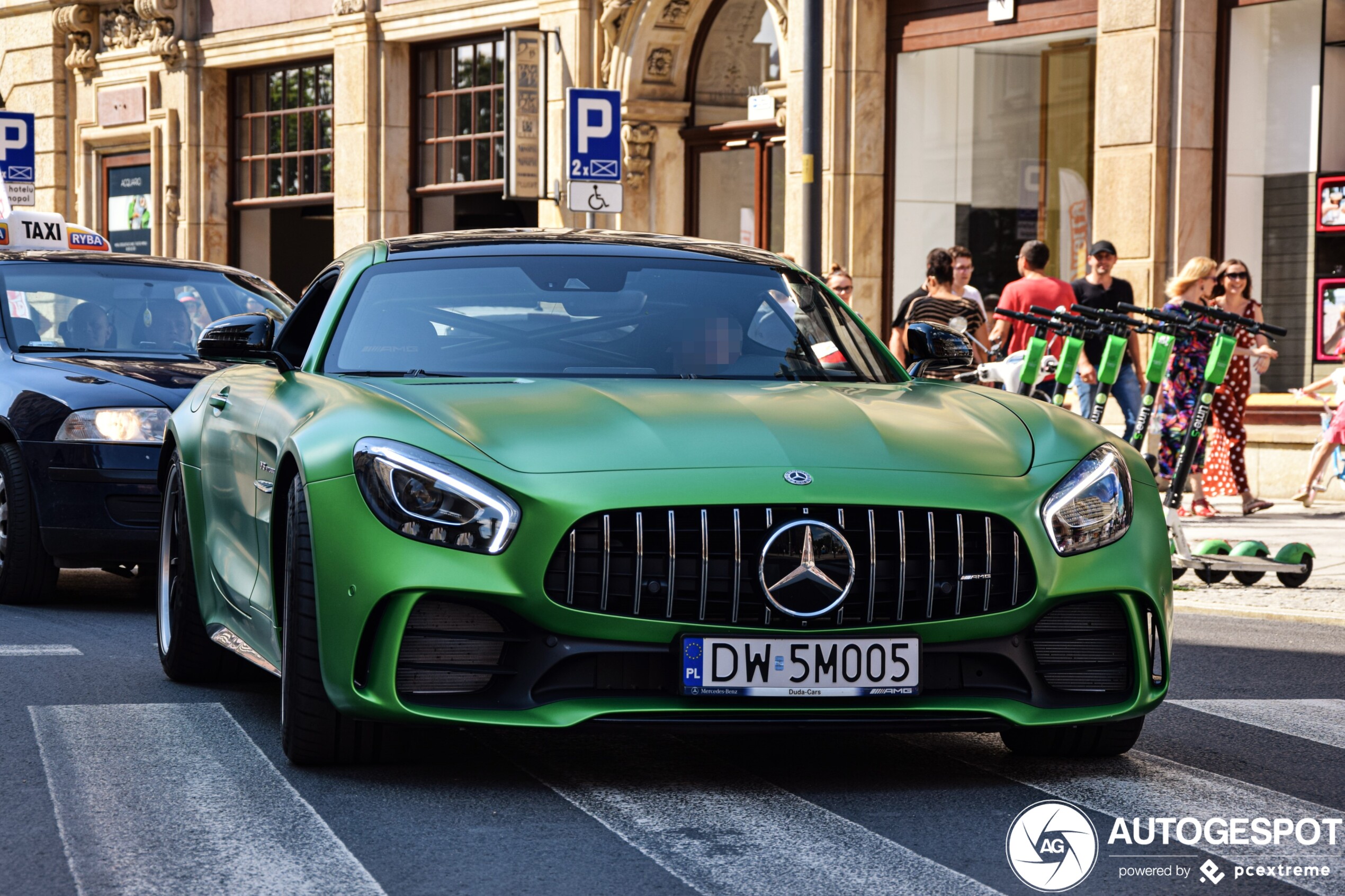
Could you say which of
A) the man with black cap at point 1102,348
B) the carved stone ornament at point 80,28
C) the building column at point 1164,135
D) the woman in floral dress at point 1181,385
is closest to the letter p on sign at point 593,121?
the man with black cap at point 1102,348

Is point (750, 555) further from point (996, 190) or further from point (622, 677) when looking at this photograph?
point (996, 190)

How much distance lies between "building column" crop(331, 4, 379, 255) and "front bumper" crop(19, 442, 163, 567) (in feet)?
50.7

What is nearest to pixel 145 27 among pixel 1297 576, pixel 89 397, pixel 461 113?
pixel 461 113

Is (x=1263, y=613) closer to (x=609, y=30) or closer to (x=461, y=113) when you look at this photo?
(x=609, y=30)

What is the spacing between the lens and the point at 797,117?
1911 cm

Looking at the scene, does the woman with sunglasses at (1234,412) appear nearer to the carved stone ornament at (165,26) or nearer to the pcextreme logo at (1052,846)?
the pcextreme logo at (1052,846)

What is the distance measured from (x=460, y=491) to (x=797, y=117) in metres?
14.9

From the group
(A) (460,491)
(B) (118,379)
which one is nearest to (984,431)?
(A) (460,491)

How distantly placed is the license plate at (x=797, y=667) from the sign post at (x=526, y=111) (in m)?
17.0

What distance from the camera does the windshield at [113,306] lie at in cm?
993

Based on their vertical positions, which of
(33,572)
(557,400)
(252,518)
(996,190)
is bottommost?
(33,572)

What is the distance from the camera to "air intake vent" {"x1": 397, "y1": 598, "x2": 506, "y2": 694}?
15.2 feet
